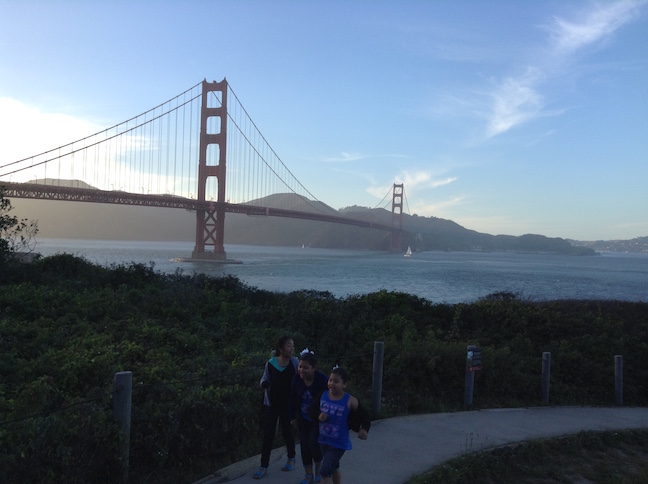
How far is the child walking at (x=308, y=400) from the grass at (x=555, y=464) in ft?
2.58

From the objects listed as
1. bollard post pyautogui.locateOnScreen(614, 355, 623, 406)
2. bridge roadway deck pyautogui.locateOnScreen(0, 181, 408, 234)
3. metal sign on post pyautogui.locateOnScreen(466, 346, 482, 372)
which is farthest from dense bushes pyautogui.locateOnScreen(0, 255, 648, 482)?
bridge roadway deck pyautogui.locateOnScreen(0, 181, 408, 234)

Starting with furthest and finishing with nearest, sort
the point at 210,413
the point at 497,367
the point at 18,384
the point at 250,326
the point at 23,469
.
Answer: the point at 250,326
the point at 497,367
the point at 18,384
the point at 210,413
the point at 23,469

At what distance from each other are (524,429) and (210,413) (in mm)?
3408

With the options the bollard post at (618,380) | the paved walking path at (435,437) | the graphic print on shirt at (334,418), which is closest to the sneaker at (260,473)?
the paved walking path at (435,437)

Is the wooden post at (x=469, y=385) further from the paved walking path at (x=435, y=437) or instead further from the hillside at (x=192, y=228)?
the hillside at (x=192, y=228)

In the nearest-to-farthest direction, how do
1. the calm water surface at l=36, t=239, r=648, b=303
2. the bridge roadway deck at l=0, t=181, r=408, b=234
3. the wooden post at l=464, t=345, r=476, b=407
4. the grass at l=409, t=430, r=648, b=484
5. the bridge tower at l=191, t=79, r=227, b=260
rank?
1. the grass at l=409, t=430, r=648, b=484
2. the wooden post at l=464, t=345, r=476, b=407
3. the calm water surface at l=36, t=239, r=648, b=303
4. the bridge roadway deck at l=0, t=181, r=408, b=234
5. the bridge tower at l=191, t=79, r=227, b=260

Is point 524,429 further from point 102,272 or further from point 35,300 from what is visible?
point 102,272

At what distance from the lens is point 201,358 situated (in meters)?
6.97

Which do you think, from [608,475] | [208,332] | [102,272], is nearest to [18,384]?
[208,332]

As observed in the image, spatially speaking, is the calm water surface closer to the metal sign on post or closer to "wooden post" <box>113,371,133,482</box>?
the metal sign on post

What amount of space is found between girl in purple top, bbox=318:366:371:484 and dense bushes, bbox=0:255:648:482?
1.17 meters

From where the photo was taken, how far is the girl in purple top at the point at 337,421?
3902 millimetres

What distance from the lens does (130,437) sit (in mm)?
4434

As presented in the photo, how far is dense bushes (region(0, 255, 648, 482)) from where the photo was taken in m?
4.34
